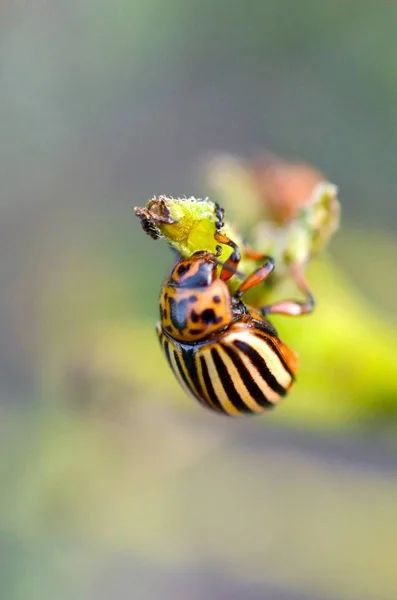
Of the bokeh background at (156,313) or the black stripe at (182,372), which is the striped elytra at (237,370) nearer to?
the black stripe at (182,372)

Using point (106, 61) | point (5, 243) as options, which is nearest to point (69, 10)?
point (106, 61)

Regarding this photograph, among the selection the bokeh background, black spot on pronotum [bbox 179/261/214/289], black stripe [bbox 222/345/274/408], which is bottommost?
black stripe [bbox 222/345/274/408]

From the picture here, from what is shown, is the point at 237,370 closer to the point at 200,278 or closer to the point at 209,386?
the point at 209,386

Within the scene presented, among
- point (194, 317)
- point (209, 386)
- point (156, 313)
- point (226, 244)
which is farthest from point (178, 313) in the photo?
point (156, 313)

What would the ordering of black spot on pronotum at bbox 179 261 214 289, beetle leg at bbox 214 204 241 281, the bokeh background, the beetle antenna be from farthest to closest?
the bokeh background, black spot on pronotum at bbox 179 261 214 289, the beetle antenna, beetle leg at bbox 214 204 241 281

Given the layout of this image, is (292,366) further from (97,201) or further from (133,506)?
(97,201)

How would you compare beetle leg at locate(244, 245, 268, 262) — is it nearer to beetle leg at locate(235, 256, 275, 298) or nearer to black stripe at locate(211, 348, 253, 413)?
beetle leg at locate(235, 256, 275, 298)

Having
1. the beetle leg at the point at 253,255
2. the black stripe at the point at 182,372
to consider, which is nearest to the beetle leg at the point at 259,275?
the beetle leg at the point at 253,255

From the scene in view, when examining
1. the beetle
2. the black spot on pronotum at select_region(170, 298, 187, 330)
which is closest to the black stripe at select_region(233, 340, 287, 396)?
the beetle
